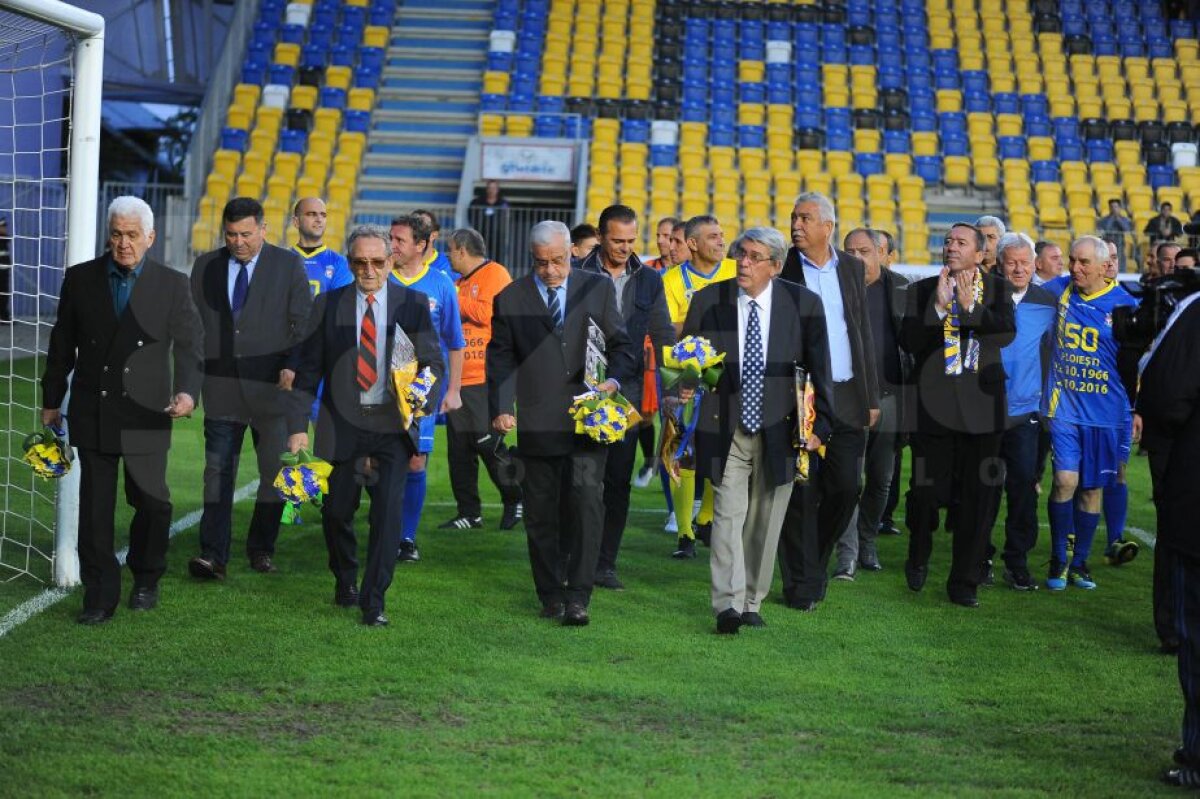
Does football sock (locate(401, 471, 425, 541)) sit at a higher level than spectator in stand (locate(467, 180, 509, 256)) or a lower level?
lower

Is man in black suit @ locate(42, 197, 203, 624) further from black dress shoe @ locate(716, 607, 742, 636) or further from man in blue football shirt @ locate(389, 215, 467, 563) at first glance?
black dress shoe @ locate(716, 607, 742, 636)

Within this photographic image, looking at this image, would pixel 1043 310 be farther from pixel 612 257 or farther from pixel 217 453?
pixel 217 453

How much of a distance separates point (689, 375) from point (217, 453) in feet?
9.38

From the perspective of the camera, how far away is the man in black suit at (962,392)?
323 inches

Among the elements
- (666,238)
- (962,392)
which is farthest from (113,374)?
(666,238)

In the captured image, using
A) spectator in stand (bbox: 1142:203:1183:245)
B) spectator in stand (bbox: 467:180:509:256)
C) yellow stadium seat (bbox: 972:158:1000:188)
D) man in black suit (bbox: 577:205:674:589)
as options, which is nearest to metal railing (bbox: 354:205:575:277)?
spectator in stand (bbox: 467:180:509:256)

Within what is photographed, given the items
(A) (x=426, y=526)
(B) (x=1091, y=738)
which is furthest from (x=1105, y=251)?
(A) (x=426, y=526)

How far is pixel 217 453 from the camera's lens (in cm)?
845

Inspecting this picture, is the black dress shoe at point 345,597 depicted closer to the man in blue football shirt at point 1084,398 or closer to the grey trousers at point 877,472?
the grey trousers at point 877,472

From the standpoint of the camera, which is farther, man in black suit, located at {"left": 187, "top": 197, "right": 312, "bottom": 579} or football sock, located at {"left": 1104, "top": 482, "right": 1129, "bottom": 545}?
football sock, located at {"left": 1104, "top": 482, "right": 1129, "bottom": 545}

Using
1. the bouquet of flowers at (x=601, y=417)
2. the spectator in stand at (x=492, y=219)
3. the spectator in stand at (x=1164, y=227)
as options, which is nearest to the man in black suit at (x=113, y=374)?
the bouquet of flowers at (x=601, y=417)

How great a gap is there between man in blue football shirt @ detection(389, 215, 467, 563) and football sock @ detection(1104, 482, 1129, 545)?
4010 mm

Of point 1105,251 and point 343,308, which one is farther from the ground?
point 1105,251

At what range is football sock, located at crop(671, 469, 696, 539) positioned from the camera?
929 cm
